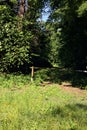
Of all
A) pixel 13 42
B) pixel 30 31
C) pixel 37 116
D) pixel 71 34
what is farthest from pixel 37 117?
pixel 71 34


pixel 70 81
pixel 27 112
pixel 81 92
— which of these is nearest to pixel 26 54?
pixel 70 81

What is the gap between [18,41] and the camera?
2284cm

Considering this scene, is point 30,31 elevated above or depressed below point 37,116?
above

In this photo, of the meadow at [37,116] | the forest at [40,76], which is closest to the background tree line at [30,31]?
the forest at [40,76]

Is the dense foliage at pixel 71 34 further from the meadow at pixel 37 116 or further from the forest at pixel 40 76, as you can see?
the meadow at pixel 37 116

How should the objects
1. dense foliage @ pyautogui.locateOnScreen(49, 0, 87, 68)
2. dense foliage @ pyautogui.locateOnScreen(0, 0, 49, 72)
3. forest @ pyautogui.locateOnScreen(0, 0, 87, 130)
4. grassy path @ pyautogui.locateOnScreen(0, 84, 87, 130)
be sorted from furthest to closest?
1. dense foliage @ pyautogui.locateOnScreen(49, 0, 87, 68)
2. dense foliage @ pyautogui.locateOnScreen(0, 0, 49, 72)
3. forest @ pyautogui.locateOnScreen(0, 0, 87, 130)
4. grassy path @ pyautogui.locateOnScreen(0, 84, 87, 130)

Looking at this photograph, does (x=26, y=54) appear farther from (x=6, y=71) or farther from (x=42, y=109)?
(x=42, y=109)

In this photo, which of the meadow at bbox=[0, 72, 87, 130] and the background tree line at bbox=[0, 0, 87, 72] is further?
the background tree line at bbox=[0, 0, 87, 72]

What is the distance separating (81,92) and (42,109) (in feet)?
24.6

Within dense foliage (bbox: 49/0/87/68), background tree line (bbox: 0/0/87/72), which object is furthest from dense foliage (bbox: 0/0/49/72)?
dense foliage (bbox: 49/0/87/68)

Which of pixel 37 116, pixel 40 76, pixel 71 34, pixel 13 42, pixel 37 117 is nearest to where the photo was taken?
pixel 37 117

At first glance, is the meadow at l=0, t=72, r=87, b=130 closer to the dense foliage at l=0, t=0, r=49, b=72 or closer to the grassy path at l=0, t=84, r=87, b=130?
the grassy path at l=0, t=84, r=87, b=130

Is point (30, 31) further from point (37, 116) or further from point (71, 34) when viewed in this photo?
point (37, 116)

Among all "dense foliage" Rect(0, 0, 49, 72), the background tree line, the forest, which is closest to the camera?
the forest
